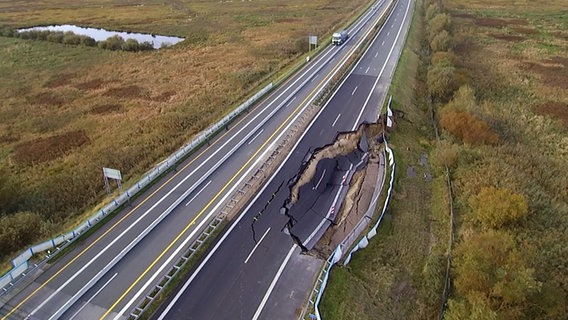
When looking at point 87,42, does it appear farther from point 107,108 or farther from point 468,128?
point 468,128

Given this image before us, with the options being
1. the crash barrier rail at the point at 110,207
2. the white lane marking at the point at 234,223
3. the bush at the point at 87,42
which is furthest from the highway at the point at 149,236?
the bush at the point at 87,42

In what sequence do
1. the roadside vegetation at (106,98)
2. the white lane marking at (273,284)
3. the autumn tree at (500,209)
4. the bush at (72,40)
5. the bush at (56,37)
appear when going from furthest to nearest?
the bush at (56,37) < the bush at (72,40) < the roadside vegetation at (106,98) < the autumn tree at (500,209) < the white lane marking at (273,284)

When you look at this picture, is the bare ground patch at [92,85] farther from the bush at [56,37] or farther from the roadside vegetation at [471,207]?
the roadside vegetation at [471,207]

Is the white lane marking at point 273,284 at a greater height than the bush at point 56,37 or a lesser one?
lesser

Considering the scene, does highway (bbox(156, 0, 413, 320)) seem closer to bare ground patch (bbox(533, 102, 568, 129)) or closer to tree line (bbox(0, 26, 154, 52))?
bare ground patch (bbox(533, 102, 568, 129))

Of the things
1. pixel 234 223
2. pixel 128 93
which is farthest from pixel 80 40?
pixel 234 223

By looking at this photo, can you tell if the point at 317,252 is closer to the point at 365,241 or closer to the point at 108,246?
the point at 365,241
